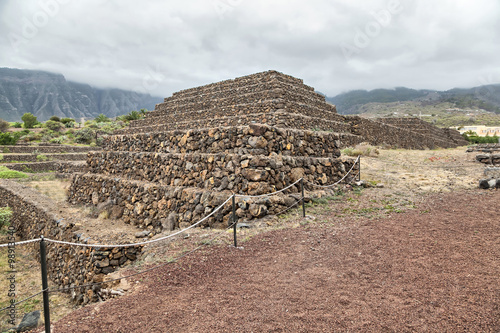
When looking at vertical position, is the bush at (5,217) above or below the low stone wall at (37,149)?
below

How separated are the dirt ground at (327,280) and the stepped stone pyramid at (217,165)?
3.94ft

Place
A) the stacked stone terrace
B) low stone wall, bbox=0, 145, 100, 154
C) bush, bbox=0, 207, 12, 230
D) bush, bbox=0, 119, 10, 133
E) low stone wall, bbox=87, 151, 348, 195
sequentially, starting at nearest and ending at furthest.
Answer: low stone wall, bbox=87, 151, 348, 195 → bush, bbox=0, 207, 12, 230 → low stone wall, bbox=0, 145, 100, 154 → the stacked stone terrace → bush, bbox=0, 119, 10, 133

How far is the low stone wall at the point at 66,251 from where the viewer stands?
6.64 metres

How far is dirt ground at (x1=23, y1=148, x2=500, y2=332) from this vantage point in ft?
10.4

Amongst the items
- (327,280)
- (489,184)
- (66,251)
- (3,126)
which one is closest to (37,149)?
(3,126)

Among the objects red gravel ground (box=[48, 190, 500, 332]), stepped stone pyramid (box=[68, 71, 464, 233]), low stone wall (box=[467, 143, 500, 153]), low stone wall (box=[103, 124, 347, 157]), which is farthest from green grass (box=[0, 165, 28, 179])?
low stone wall (box=[467, 143, 500, 153])

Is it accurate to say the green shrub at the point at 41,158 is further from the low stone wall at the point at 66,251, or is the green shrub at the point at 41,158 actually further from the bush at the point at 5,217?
the bush at the point at 5,217

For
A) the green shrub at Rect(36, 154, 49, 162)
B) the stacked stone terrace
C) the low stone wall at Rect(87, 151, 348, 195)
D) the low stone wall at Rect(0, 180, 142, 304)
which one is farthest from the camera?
the stacked stone terrace

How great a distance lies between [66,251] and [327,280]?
7.41m

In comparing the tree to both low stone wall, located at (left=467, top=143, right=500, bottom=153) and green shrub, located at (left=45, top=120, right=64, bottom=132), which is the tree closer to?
green shrub, located at (left=45, top=120, right=64, bottom=132)

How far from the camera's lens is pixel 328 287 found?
3883 mm

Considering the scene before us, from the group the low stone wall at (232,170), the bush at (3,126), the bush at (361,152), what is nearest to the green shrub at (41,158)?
the bush at (3,126)

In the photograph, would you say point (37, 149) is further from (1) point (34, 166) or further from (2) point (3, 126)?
(2) point (3, 126)

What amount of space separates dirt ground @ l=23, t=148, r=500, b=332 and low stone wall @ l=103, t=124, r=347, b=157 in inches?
88.8
